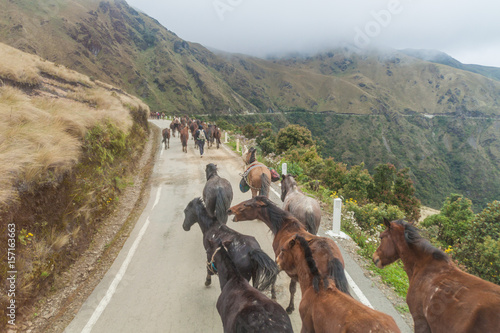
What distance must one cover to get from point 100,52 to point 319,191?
377 ft

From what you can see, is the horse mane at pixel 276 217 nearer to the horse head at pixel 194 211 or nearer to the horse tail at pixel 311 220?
the horse tail at pixel 311 220

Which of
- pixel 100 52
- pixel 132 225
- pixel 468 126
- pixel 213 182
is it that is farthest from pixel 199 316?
pixel 468 126

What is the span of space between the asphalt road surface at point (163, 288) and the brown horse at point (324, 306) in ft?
4.28

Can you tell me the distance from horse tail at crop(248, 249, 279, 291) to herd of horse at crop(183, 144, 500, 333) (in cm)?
1

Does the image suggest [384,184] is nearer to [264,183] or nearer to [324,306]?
[264,183]

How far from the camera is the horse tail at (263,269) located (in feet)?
11.3

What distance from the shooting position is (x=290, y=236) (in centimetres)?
399

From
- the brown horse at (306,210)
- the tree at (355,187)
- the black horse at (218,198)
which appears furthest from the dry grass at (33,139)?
the tree at (355,187)

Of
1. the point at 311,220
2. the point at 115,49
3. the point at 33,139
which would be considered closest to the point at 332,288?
the point at 311,220

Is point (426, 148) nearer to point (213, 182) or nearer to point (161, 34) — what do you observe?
point (213, 182)

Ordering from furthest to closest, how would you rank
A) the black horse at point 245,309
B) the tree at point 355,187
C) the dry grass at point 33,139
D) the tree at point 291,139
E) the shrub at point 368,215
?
the tree at point 291,139
the tree at point 355,187
the shrub at point 368,215
the dry grass at point 33,139
the black horse at point 245,309

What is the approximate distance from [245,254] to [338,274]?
1.42m

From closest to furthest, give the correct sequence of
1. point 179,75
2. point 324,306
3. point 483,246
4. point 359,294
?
point 324,306, point 359,294, point 483,246, point 179,75

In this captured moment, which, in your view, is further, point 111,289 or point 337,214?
point 337,214
